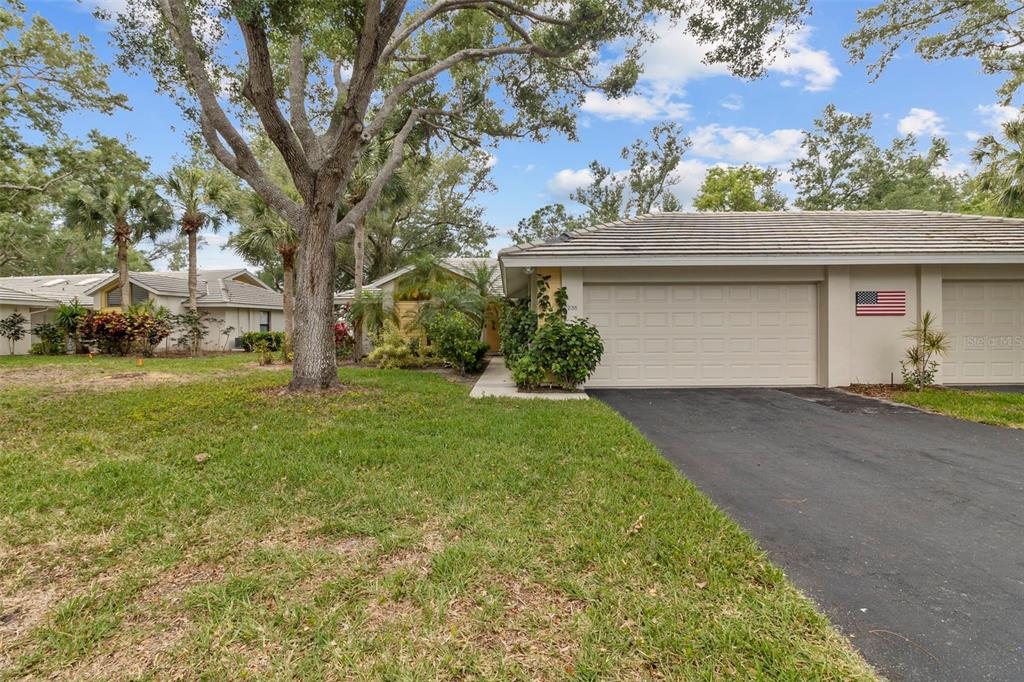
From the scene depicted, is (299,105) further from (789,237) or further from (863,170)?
(863,170)

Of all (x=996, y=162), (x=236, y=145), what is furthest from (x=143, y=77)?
(x=996, y=162)

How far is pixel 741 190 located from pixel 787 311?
731 inches

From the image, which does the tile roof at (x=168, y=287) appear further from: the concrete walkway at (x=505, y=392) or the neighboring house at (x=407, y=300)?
the concrete walkway at (x=505, y=392)

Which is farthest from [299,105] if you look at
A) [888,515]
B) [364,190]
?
[888,515]

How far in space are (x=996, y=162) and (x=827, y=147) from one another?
633 inches

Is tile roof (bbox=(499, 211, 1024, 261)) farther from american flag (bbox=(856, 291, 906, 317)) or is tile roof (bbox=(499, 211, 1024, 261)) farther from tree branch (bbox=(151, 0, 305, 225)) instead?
tree branch (bbox=(151, 0, 305, 225))

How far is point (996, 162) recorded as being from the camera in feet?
37.1

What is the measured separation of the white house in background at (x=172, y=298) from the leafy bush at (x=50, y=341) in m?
1.24

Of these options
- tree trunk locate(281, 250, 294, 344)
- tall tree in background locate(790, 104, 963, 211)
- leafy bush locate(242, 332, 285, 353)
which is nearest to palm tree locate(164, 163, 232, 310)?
leafy bush locate(242, 332, 285, 353)

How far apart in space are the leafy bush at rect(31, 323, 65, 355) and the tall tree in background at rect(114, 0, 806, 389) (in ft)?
43.9

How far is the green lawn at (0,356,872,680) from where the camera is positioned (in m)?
1.88

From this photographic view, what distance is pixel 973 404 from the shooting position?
6.82 m

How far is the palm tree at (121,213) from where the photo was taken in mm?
16469

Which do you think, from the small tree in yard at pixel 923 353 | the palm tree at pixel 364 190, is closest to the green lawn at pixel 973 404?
the small tree in yard at pixel 923 353
